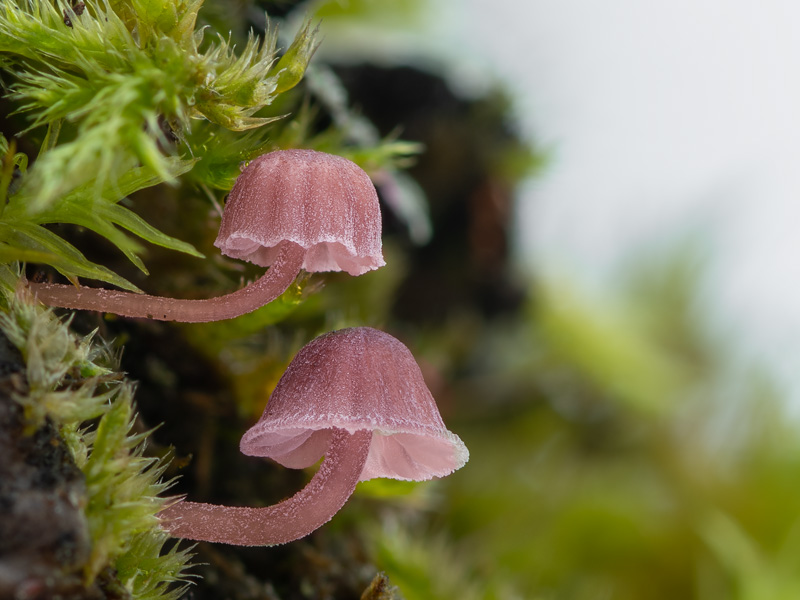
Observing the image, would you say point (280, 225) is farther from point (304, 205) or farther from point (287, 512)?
point (287, 512)

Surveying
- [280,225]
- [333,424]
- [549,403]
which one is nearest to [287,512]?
[333,424]

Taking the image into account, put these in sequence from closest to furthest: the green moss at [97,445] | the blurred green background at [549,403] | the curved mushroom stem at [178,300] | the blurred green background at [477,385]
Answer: the green moss at [97,445], the curved mushroom stem at [178,300], the blurred green background at [477,385], the blurred green background at [549,403]

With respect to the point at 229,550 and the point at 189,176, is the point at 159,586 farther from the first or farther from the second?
the point at 189,176

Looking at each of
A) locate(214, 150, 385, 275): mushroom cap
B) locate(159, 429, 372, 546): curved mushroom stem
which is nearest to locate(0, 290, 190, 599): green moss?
locate(159, 429, 372, 546): curved mushroom stem

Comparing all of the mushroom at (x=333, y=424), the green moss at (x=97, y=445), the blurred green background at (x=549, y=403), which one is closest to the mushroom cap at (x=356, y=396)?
the mushroom at (x=333, y=424)

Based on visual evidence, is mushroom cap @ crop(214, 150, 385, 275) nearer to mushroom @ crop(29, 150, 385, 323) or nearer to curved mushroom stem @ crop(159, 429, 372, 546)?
mushroom @ crop(29, 150, 385, 323)

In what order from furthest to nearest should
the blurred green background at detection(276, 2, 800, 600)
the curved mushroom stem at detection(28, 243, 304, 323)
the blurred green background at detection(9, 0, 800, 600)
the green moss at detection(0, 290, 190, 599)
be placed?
the blurred green background at detection(276, 2, 800, 600) → the blurred green background at detection(9, 0, 800, 600) → the curved mushroom stem at detection(28, 243, 304, 323) → the green moss at detection(0, 290, 190, 599)

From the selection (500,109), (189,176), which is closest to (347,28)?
(500,109)

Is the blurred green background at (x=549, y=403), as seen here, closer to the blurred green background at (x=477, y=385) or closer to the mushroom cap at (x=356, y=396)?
the blurred green background at (x=477, y=385)
